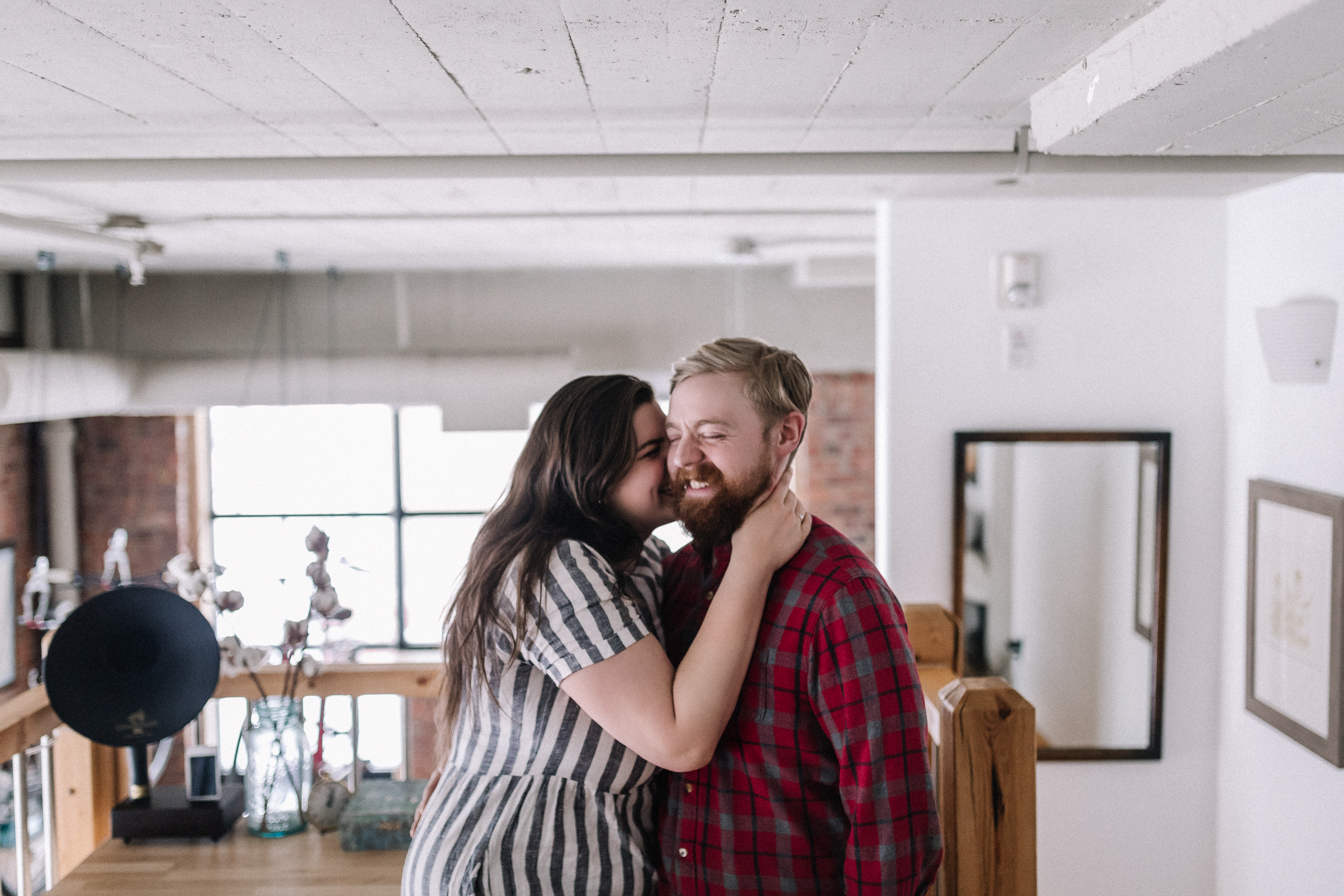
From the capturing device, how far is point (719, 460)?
151cm

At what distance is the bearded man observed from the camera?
1.29 meters

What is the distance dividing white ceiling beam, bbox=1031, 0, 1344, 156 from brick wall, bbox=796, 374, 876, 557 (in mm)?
3765

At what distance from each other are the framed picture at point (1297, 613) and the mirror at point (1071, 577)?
27 cm

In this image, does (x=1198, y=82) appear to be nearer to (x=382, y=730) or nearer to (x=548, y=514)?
(x=548, y=514)

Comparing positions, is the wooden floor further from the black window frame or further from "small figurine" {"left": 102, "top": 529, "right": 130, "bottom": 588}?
the black window frame

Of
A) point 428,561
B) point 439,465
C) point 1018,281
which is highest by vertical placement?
point 1018,281

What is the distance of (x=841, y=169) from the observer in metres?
2.12

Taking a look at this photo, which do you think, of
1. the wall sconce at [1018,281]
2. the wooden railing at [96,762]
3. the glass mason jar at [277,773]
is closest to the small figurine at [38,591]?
the wooden railing at [96,762]

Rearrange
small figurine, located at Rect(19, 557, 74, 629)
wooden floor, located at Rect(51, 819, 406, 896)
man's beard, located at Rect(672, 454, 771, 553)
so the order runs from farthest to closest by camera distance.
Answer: small figurine, located at Rect(19, 557, 74, 629) < wooden floor, located at Rect(51, 819, 406, 896) < man's beard, located at Rect(672, 454, 771, 553)

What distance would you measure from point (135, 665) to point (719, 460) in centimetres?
142

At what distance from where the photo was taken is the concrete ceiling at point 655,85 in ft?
4.41

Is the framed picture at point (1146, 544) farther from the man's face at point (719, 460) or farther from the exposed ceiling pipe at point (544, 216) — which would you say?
the man's face at point (719, 460)

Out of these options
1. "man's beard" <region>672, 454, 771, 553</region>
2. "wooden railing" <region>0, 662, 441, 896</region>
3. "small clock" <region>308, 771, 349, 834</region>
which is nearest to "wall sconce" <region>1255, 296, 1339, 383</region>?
"man's beard" <region>672, 454, 771, 553</region>

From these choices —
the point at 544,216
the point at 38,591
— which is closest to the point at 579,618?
the point at 544,216
